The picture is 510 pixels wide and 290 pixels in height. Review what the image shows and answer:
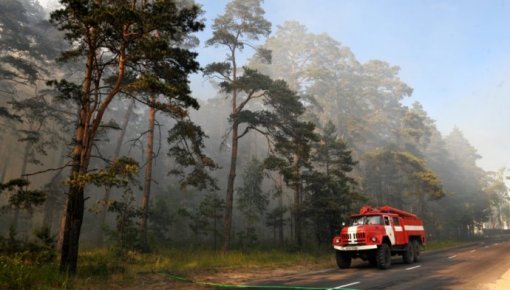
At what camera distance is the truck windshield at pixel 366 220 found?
653 inches

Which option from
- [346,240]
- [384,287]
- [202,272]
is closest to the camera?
[384,287]

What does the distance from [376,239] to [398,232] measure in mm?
2544

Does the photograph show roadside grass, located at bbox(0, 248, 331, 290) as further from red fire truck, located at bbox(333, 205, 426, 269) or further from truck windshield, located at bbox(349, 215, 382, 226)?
truck windshield, located at bbox(349, 215, 382, 226)

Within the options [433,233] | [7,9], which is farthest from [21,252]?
[433,233]

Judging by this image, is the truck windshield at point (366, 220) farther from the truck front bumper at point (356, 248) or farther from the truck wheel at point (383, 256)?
the truck front bumper at point (356, 248)

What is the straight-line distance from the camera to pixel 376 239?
15.4 meters

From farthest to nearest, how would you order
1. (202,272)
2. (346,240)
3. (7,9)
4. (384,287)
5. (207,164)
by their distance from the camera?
1. (7,9)
2. (207,164)
3. (346,240)
4. (202,272)
5. (384,287)

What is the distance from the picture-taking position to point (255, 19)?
27.1 m

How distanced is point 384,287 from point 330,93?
49520 mm

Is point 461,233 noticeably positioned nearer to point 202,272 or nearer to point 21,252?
point 202,272

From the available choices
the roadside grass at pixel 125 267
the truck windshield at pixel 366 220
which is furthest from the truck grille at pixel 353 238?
the roadside grass at pixel 125 267

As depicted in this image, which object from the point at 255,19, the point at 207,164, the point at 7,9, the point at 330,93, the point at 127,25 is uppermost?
the point at 330,93

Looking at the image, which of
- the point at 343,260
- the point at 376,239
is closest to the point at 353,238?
the point at 376,239

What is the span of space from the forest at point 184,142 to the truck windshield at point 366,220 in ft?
20.1
